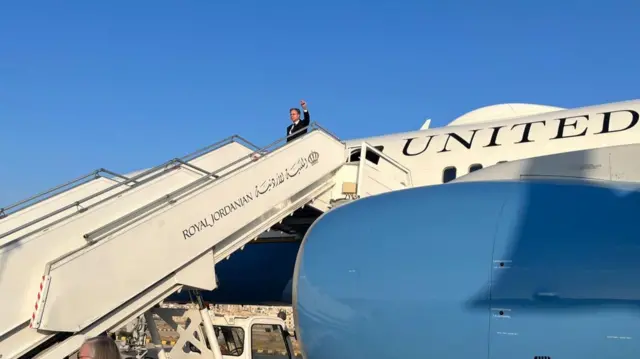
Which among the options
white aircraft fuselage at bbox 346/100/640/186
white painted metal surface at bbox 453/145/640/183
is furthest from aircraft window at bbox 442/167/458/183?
white painted metal surface at bbox 453/145/640/183

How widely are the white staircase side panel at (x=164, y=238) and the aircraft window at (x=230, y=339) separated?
167 centimetres

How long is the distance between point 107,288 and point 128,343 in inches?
150

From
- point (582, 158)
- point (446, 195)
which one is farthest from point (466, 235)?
point (582, 158)

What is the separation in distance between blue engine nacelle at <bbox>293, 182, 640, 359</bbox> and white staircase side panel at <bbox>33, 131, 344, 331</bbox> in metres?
1.79

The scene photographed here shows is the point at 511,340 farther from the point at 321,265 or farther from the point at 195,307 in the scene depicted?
the point at 195,307

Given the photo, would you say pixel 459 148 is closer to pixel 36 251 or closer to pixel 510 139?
pixel 510 139

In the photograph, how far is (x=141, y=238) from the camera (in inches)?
280

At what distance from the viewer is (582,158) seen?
654cm

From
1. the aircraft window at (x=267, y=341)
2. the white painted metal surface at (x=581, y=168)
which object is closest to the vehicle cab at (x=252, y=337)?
the aircraft window at (x=267, y=341)

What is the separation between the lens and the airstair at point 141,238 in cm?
633

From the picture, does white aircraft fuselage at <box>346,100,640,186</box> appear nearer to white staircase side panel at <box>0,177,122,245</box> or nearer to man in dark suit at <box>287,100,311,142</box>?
man in dark suit at <box>287,100,311,142</box>

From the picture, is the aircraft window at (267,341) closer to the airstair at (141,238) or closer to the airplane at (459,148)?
the airstair at (141,238)

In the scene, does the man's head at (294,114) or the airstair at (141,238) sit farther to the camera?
the man's head at (294,114)

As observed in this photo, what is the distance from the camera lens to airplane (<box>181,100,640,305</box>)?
10922mm
